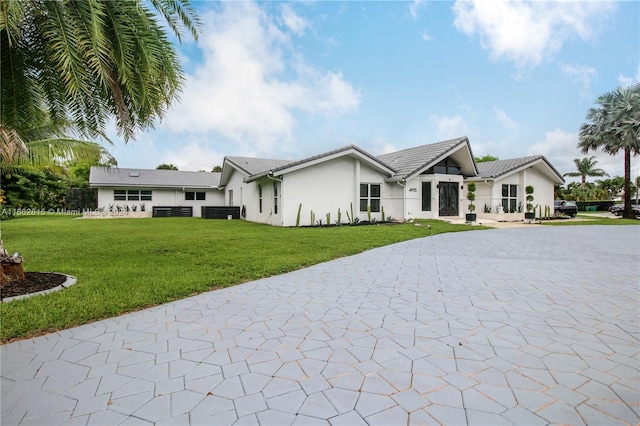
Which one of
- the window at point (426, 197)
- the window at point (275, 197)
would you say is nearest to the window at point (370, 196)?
the window at point (426, 197)

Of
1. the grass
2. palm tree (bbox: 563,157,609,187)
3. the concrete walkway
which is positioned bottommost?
the concrete walkway

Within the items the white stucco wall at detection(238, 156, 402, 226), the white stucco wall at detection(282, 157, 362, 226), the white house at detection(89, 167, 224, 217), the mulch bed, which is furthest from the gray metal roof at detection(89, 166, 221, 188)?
the mulch bed

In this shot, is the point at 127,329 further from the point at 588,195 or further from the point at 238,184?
the point at 588,195

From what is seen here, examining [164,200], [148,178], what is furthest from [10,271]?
[148,178]

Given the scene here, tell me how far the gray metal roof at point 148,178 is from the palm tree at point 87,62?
23.2m

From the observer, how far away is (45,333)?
3838 mm

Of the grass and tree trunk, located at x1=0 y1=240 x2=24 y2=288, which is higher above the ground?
tree trunk, located at x1=0 y1=240 x2=24 y2=288

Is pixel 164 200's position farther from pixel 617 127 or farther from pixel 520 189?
pixel 617 127

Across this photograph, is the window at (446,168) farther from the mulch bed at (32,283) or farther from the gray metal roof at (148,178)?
the mulch bed at (32,283)

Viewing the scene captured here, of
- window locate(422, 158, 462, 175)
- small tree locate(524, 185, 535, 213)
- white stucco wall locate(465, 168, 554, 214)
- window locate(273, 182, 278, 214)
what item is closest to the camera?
window locate(273, 182, 278, 214)

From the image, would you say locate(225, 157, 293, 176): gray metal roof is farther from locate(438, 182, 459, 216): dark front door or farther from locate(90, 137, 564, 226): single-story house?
locate(438, 182, 459, 216): dark front door

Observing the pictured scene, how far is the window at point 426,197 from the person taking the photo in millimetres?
21688

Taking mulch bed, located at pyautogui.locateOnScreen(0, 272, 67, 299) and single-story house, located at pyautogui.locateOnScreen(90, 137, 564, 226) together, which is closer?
mulch bed, located at pyautogui.locateOnScreen(0, 272, 67, 299)

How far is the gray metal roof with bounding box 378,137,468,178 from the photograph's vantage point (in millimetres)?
20266
